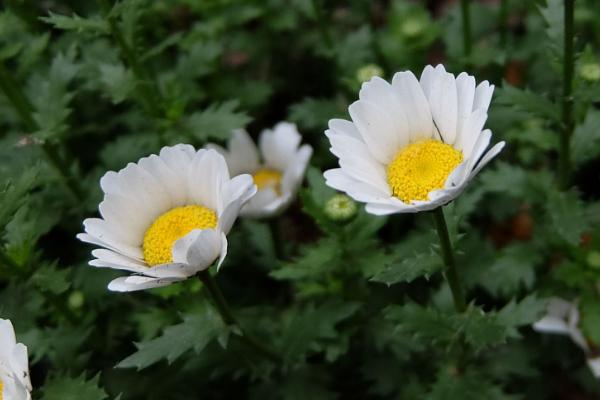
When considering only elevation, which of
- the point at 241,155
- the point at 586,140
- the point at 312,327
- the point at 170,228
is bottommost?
the point at 312,327

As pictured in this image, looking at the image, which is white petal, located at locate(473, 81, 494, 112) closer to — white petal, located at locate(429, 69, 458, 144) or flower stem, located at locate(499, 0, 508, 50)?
white petal, located at locate(429, 69, 458, 144)

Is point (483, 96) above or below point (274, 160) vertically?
above

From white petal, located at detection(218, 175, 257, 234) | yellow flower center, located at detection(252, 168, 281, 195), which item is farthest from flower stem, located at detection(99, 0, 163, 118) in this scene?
white petal, located at detection(218, 175, 257, 234)

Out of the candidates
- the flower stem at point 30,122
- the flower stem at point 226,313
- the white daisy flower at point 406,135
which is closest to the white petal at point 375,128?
the white daisy flower at point 406,135

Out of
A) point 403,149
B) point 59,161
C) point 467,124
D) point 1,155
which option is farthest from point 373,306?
point 1,155

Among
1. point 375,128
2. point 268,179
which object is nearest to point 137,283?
point 375,128

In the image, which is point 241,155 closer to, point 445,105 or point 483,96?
point 445,105

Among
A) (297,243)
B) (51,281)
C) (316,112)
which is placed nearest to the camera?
(51,281)

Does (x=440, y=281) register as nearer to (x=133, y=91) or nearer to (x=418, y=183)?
(x=418, y=183)
